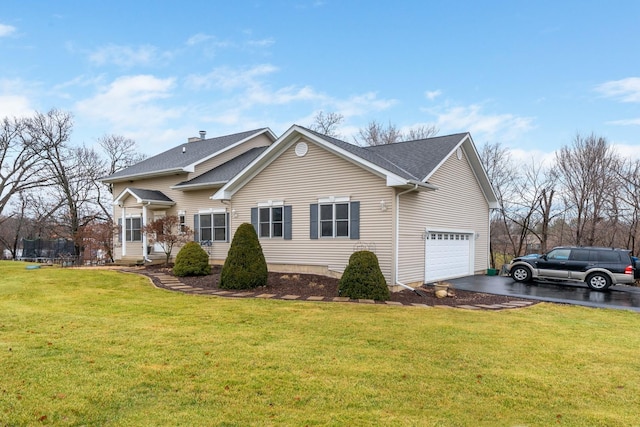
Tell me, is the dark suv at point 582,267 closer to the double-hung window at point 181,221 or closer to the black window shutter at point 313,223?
the black window shutter at point 313,223

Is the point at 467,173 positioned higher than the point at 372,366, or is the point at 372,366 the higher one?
the point at 467,173

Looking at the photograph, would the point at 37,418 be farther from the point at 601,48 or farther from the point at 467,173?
the point at 601,48

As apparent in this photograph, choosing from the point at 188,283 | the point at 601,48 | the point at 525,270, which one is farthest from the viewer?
the point at 601,48

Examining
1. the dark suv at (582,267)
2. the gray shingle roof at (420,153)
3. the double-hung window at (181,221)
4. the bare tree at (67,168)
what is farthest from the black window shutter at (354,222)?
the bare tree at (67,168)

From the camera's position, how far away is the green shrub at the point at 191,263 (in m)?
14.0

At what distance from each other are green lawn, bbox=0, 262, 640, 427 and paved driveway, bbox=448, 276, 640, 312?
2.32 meters

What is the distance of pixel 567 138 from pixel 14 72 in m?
31.3

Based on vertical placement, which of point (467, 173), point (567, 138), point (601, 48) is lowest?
point (467, 173)

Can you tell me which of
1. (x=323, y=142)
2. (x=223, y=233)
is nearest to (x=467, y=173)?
(x=323, y=142)

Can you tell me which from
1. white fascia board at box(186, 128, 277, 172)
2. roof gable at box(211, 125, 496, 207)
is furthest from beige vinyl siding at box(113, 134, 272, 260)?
roof gable at box(211, 125, 496, 207)

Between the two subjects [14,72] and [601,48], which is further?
[14,72]

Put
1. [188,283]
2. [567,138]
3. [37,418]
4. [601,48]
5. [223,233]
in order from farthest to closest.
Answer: [567,138] < [223,233] < [601,48] < [188,283] < [37,418]

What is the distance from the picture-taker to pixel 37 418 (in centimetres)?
342

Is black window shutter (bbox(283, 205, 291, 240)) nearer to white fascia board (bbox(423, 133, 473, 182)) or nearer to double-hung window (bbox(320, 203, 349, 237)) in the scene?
double-hung window (bbox(320, 203, 349, 237))
